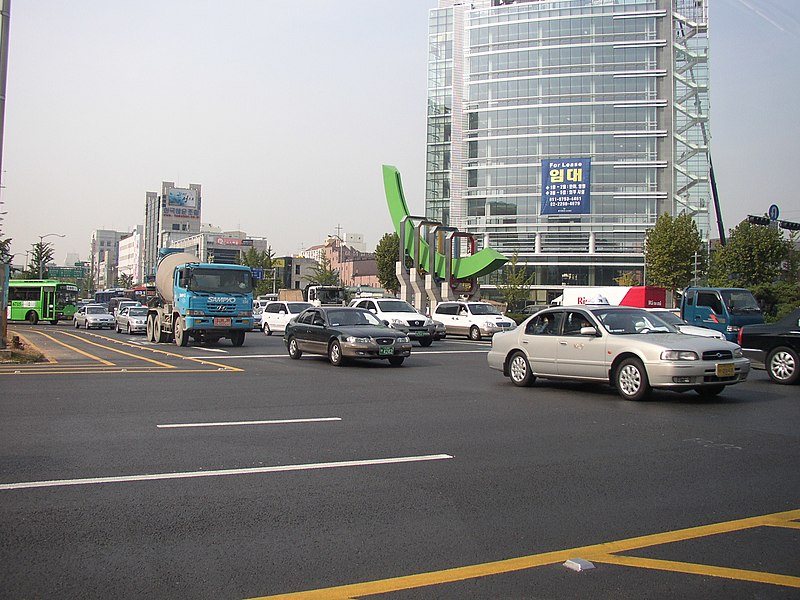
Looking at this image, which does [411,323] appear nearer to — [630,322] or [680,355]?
[630,322]

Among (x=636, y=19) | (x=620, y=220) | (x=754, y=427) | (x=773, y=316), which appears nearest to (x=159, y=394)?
(x=754, y=427)

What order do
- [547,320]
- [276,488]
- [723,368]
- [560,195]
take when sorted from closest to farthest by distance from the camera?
[276,488], [723,368], [547,320], [560,195]

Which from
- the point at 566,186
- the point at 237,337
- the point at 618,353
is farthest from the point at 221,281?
the point at 566,186

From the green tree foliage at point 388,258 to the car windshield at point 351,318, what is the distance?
63.2 metres

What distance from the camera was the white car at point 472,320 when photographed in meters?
33.6

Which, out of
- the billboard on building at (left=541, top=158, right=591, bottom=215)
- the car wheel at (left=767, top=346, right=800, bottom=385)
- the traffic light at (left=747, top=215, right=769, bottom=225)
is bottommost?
the car wheel at (left=767, top=346, right=800, bottom=385)

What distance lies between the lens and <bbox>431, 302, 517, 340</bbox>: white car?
3359 cm

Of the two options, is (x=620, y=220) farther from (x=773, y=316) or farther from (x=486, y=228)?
(x=773, y=316)

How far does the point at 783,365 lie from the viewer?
1447 centimetres

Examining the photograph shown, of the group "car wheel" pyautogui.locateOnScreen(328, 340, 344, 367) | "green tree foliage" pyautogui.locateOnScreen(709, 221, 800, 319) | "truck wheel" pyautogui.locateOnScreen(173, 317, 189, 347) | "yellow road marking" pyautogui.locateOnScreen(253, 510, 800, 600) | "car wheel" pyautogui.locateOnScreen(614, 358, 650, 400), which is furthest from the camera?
"green tree foliage" pyautogui.locateOnScreen(709, 221, 800, 319)

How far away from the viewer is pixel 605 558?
4.66 meters

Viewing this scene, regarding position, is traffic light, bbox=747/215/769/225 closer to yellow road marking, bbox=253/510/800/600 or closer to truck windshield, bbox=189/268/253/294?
truck windshield, bbox=189/268/253/294

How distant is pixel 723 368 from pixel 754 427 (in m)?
2.30

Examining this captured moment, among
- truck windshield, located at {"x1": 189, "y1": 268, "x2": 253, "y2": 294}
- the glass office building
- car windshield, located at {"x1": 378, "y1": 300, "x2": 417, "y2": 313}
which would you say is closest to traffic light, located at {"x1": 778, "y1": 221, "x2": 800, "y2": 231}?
the glass office building
